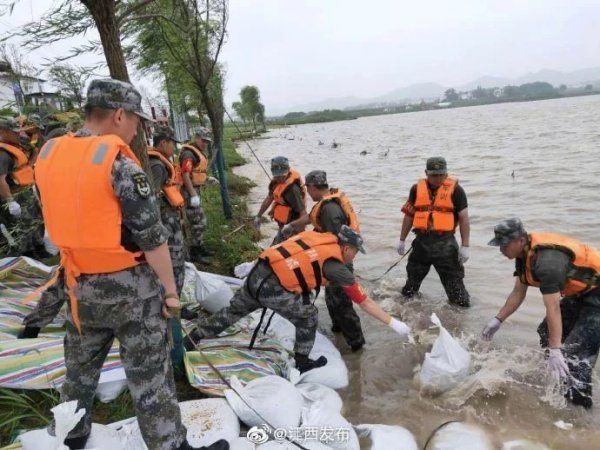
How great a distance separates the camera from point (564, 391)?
3039 millimetres

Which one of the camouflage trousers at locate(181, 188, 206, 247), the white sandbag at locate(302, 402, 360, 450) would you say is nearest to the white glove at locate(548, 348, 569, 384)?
the white sandbag at locate(302, 402, 360, 450)

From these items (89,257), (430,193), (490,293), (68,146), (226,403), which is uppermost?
(68,146)

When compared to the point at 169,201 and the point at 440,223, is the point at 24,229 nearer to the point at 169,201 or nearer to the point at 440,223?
the point at 169,201

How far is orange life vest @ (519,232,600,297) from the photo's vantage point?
290 cm

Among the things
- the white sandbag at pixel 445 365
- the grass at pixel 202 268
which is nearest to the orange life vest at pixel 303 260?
the white sandbag at pixel 445 365

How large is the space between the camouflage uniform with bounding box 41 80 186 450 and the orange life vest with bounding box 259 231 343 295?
1.25m

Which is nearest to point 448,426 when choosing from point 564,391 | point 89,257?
point 564,391

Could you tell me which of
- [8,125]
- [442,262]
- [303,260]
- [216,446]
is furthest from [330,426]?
[8,125]

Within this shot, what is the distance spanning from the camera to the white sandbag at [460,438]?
2.53 meters

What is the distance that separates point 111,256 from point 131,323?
33 cm

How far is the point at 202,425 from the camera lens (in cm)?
241

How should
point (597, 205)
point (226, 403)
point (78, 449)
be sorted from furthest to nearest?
point (597, 205)
point (226, 403)
point (78, 449)

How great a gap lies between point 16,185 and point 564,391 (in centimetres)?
588

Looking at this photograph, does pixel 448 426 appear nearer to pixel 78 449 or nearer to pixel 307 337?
pixel 307 337
